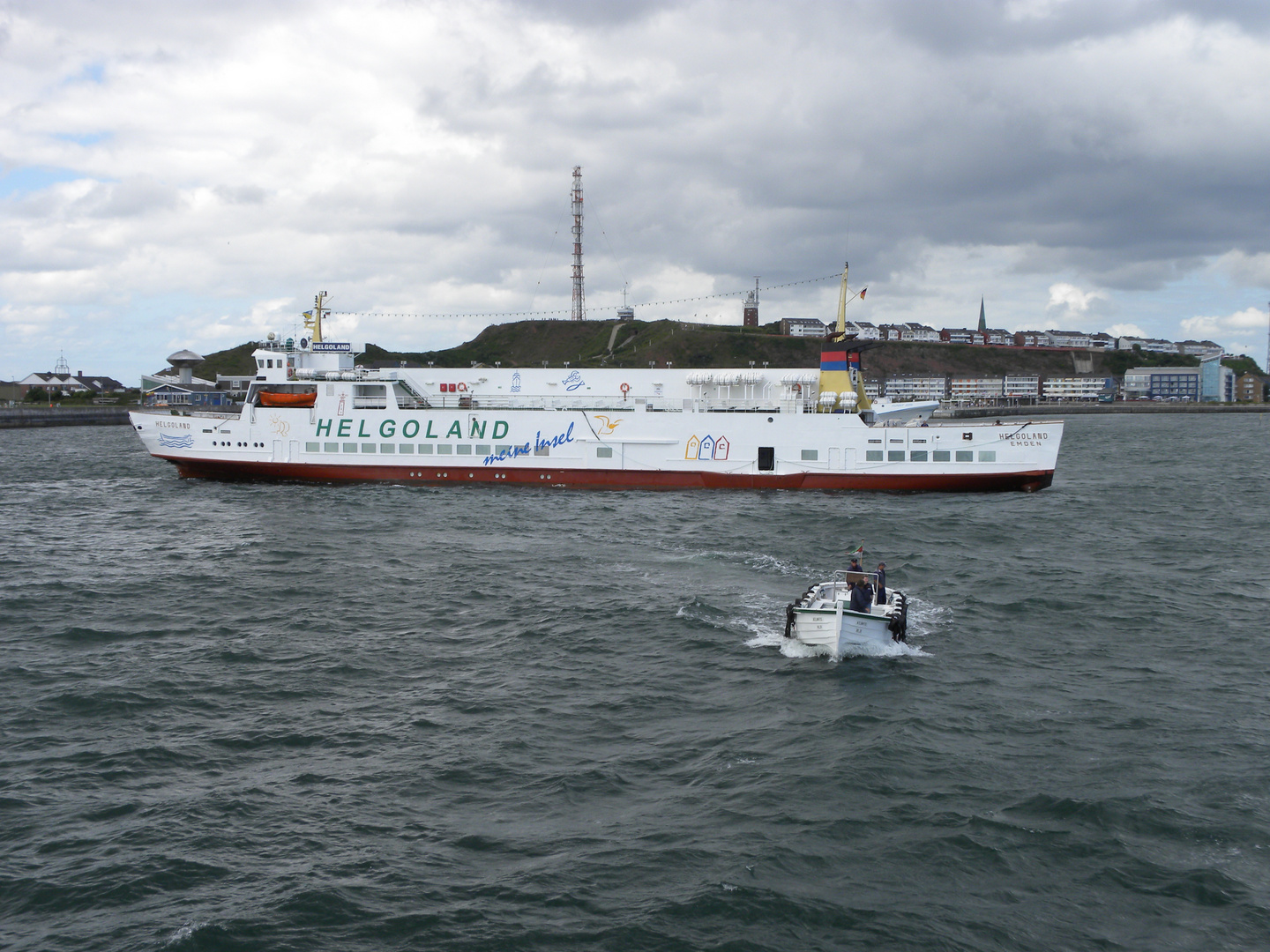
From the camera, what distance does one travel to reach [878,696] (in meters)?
16.4

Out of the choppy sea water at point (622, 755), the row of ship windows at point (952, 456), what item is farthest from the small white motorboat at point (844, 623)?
the row of ship windows at point (952, 456)

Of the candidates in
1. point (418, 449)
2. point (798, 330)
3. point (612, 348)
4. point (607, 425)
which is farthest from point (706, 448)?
point (798, 330)

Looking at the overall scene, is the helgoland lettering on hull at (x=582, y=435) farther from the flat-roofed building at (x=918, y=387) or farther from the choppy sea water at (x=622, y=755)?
the flat-roofed building at (x=918, y=387)

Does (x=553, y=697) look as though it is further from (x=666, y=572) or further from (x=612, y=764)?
(x=666, y=572)

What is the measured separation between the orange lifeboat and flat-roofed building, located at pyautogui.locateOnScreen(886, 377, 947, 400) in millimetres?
162545

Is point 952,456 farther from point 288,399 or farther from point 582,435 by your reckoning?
point 288,399

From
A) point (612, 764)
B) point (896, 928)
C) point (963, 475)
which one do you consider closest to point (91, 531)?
point (612, 764)

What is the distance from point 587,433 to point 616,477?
118 inches

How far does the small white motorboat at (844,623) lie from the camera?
60.0 ft

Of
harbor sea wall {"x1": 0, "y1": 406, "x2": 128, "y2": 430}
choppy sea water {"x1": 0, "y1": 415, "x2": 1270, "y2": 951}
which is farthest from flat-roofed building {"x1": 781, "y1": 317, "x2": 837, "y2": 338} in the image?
choppy sea water {"x1": 0, "y1": 415, "x2": 1270, "y2": 951}

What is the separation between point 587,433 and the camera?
46.8 meters

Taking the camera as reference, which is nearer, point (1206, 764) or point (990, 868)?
point (990, 868)

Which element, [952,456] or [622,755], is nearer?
[622,755]

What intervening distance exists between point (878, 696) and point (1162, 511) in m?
32.0
